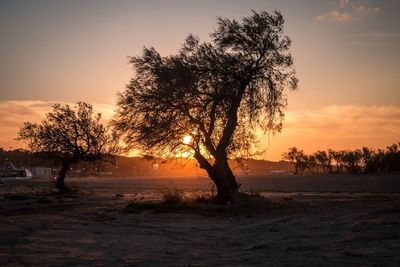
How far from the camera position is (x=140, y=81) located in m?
26.7

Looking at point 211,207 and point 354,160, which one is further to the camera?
point 354,160

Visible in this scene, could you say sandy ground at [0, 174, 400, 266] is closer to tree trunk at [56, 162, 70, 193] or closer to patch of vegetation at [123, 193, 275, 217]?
patch of vegetation at [123, 193, 275, 217]

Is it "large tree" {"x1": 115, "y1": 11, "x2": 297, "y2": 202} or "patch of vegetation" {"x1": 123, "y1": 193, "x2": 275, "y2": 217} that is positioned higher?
"large tree" {"x1": 115, "y1": 11, "x2": 297, "y2": 202}

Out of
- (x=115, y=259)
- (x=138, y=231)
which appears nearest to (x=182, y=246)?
(x=115, y=259)

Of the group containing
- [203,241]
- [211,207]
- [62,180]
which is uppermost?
[62,180]

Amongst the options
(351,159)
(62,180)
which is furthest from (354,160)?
(62,180)

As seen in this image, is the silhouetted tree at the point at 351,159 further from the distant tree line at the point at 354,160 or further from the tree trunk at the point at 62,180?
the tree trunk at the point at 62,180

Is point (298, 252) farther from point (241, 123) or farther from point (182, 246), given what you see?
point (241, 123)

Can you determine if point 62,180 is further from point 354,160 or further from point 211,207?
point 354,160

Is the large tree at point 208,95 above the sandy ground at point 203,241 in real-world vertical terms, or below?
above

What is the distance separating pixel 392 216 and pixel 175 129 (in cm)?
1432

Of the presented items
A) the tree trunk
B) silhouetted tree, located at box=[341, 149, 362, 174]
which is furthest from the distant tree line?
the tree trunk

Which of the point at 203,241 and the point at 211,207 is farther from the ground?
the point at 211,207

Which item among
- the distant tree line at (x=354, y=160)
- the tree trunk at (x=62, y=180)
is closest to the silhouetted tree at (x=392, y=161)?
the distant tree line at (x=354, y=160)
